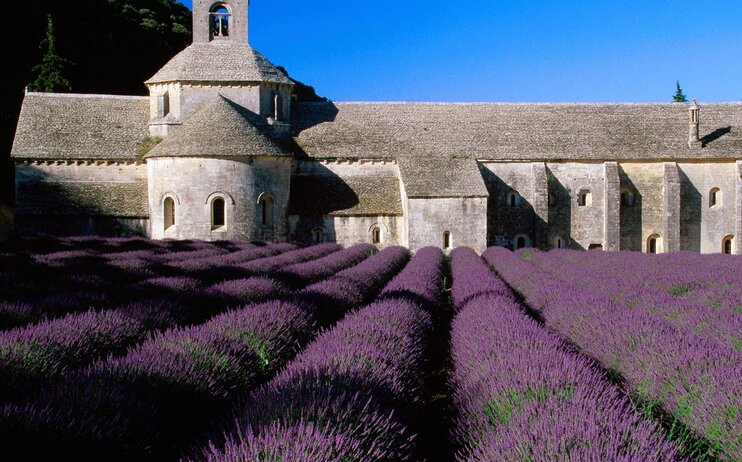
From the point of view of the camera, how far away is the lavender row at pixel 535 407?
162 inches

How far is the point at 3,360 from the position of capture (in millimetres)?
6648

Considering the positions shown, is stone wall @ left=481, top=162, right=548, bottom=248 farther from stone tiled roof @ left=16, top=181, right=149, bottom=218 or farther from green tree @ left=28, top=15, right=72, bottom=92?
green tree @ left=28, top=15, right=72, bottom=92

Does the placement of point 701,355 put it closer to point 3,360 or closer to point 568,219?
point 3,360

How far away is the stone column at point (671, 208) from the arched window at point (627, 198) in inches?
63.2

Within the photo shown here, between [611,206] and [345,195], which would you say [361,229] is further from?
[611,206]

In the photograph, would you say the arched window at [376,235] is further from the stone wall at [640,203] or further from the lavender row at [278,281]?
the stone wall at [640,203]

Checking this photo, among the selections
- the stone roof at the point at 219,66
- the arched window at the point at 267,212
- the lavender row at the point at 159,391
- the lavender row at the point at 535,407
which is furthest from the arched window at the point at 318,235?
the lavender row at the point at 535,407

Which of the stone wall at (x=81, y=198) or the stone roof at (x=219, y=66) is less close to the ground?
the stone roof at (x=219, y=66)

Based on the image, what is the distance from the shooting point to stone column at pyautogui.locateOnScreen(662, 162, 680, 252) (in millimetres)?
36219

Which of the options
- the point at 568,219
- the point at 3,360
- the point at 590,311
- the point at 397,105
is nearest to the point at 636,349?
the point at 590,311

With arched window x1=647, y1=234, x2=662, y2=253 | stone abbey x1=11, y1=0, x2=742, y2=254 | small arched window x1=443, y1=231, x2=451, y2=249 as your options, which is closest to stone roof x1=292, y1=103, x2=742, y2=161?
stone abbey x1=11, y1=0, x2=742, y2=254

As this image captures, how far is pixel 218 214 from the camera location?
31719mm

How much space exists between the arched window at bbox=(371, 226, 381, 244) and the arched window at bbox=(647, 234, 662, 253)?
568 inches

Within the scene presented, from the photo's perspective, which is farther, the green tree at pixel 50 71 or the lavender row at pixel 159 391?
the green tree at pixel 50 71
